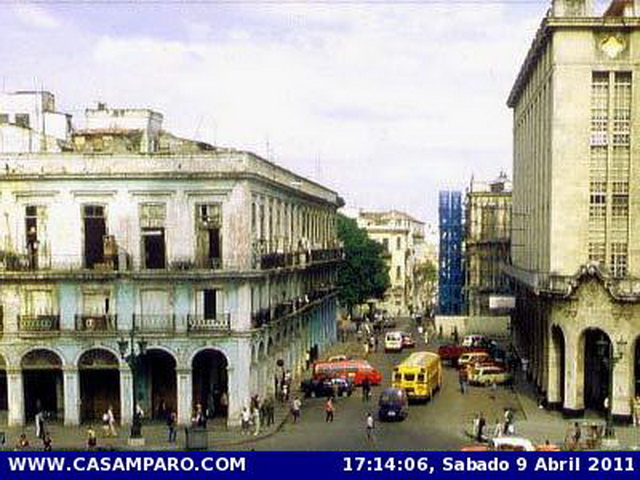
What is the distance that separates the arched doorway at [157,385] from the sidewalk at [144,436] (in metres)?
1.51

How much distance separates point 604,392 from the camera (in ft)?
156

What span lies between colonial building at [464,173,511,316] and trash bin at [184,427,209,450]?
51669 millimetres

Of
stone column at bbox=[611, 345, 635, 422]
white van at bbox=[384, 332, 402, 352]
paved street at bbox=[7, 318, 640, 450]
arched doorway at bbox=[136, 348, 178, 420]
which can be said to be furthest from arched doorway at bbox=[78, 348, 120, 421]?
white van at bbox=[384, 332, 402, 352]

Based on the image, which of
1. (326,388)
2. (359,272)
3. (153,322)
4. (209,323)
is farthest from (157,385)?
(359,272)

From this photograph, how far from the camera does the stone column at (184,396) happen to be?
4356 centimetres

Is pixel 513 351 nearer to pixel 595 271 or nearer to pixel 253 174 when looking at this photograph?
pixel 595 271

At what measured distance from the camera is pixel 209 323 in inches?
1714

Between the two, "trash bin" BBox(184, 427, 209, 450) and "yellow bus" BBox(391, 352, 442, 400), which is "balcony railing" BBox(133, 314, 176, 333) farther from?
"yellow bus" BBox(391, 352, 442, 400)

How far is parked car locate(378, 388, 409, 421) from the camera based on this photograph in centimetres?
4444

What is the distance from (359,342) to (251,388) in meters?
35.7

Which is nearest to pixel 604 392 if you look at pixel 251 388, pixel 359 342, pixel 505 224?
pixel 251 388

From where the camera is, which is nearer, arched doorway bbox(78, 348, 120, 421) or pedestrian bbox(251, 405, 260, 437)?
pedestrian bbox(251, 405, 260, 437)

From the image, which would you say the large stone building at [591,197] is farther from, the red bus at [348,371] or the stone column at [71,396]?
the stone column at [71,396]
